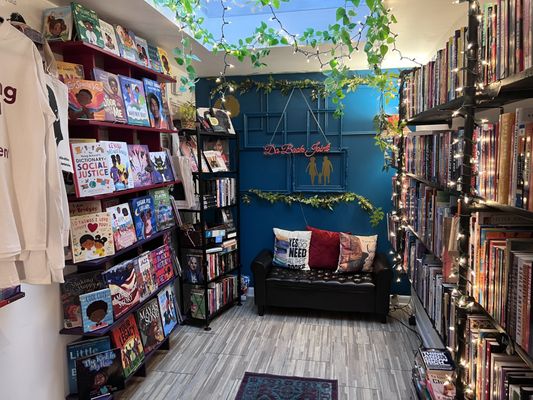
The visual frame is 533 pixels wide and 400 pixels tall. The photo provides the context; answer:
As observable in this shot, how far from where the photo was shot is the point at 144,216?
270 cm

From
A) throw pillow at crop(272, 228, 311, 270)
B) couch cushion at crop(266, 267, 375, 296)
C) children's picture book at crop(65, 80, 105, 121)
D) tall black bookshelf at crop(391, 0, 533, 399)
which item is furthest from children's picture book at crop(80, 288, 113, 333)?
throw pillow at crop(272, 228, 311, 270)

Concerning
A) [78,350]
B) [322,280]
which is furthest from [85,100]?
[322,280]

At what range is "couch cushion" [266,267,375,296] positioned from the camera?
3.54m

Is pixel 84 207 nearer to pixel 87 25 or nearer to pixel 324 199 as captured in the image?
pixel 87 25

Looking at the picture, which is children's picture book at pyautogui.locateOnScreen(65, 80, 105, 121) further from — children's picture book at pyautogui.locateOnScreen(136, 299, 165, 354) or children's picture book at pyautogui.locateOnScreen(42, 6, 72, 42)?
children's picture book at pyautogui.locateOnScreen(136, 299, 165, 354)

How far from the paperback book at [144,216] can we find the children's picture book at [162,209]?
68mm

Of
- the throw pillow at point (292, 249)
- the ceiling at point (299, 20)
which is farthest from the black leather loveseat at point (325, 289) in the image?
the ceiling at point (299, 20)

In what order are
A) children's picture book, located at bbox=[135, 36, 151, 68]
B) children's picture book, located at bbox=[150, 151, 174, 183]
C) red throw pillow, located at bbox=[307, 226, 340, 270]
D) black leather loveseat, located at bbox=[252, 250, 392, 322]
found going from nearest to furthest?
children's picture book, located at bbox=[135, 36, 151, 68]
children's picture book, located at bbox=[150, 151, 174, 183]
black leather loveseat, located at bbox=[252, 250, 392, 322]
red throw pillow, located at bbox=[307, 226, 340, 270]

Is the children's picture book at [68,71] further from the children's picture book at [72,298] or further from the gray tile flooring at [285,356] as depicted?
the gray tile flooring at [285,356]

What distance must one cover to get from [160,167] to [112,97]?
0.70 metres

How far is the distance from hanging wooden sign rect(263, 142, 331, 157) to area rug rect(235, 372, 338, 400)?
2.29m

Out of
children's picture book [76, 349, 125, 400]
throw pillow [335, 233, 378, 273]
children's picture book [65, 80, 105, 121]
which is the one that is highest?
children's picture book [65, 80, 105, 121]

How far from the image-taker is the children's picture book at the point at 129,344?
2432 millimetres

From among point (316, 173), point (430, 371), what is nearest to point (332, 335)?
point (430, 371)
